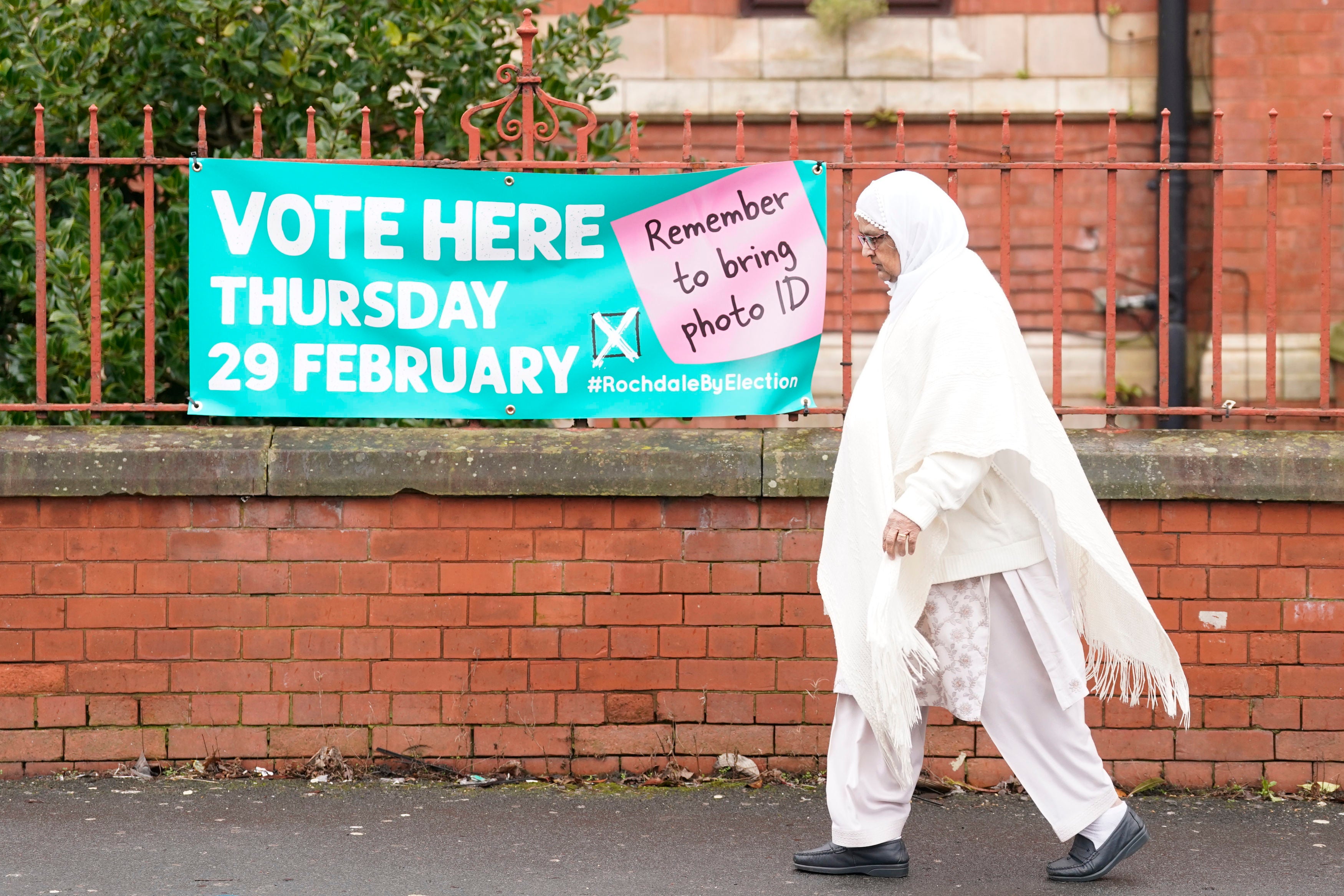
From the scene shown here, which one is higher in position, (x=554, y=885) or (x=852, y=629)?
(x=852, y=629)

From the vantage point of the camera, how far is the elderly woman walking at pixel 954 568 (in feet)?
11.1

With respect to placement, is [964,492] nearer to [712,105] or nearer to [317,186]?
[317,186]

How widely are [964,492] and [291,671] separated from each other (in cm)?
214

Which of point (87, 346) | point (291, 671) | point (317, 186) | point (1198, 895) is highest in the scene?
point (317, 186)

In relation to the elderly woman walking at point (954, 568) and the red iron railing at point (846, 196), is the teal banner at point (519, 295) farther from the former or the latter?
the elderly woman walking at point (954, 568)

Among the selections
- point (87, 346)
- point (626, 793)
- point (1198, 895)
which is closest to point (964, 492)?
point (1198, 895)

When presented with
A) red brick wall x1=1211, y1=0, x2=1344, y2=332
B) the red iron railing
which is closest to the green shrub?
the red iron railing

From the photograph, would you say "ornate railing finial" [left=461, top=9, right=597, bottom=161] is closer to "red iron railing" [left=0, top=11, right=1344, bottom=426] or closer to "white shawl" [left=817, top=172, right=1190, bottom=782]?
"red iron railing" [left=0, top=11, right=1344, bottom=426]

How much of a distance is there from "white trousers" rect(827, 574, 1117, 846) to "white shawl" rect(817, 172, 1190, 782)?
0.08 metres

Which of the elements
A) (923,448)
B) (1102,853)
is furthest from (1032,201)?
(1102,853)

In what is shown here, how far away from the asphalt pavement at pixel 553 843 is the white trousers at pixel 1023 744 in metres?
0.21

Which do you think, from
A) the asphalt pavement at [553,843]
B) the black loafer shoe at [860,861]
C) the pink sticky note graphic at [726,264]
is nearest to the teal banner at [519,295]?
the pink sticky note graphic at [726,264]

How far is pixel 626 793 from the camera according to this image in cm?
429

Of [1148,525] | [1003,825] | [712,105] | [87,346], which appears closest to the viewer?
[1003,825]
